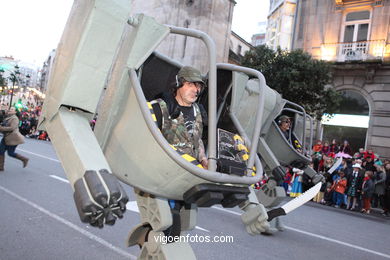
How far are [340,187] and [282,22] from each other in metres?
16.6

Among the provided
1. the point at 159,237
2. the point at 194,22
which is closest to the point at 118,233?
the point at 159,237

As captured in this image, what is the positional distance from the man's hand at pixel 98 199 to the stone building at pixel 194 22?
21.3 m

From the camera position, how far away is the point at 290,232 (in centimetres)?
591

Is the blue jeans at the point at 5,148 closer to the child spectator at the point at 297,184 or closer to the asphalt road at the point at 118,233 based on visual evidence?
the asphalt road at the point at 118,233

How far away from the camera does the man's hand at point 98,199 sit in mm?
1625

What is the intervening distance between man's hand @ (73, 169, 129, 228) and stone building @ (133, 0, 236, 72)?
21307 mm

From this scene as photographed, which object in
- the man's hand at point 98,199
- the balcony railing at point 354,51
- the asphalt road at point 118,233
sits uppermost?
the balcony railing at point 354,51

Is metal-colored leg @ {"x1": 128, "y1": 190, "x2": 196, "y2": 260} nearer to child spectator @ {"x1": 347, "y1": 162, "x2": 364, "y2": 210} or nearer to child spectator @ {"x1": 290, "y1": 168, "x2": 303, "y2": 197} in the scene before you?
child spectator @ {"x1": 347, "y1": 162, "x2": 364, "y2": 210}

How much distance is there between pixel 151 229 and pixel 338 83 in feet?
55.7

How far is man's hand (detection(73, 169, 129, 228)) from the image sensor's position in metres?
1.62

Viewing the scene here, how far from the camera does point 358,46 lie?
1736 centimetres

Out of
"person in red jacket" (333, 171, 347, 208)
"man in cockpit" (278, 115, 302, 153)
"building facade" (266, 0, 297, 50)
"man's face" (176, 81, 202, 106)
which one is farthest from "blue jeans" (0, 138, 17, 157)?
"building facade" (266, 0, 297, 50)

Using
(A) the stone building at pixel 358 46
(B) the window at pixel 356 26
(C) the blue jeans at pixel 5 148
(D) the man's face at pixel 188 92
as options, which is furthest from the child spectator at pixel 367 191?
(B) the window at pixel 356 26

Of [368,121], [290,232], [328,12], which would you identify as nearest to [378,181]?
[290,232]
